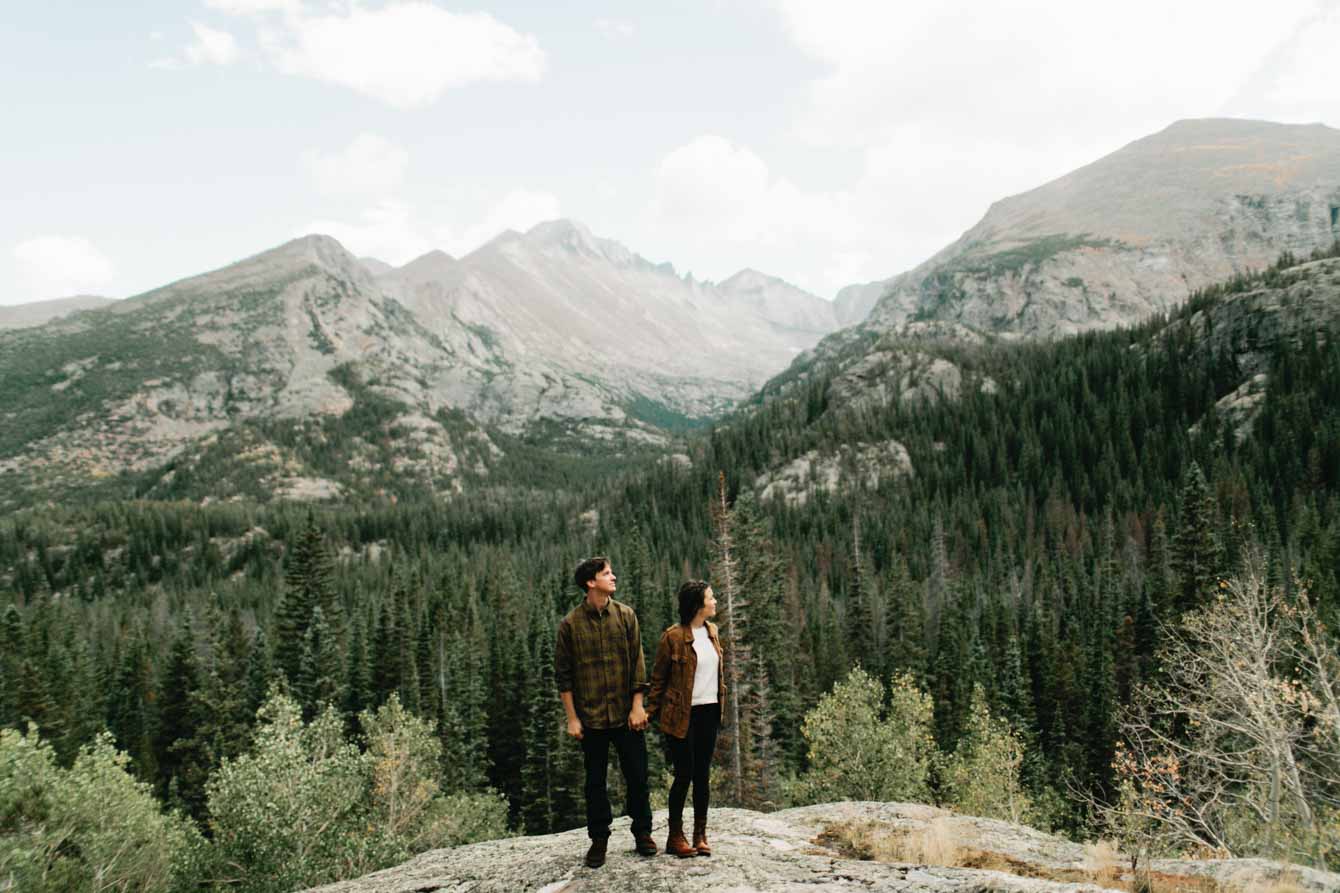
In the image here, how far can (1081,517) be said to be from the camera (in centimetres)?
14875

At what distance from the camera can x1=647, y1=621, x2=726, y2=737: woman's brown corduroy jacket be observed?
31.6 ft

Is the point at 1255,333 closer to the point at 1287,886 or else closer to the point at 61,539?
the point at 1287,886

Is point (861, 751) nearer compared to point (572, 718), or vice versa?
point (572, 718)

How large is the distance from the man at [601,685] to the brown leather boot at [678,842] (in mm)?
723

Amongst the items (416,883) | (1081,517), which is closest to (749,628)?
(416,883)

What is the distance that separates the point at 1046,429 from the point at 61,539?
27954 cm

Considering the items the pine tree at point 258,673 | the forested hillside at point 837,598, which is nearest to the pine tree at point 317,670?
the forested hillside at point 837,598

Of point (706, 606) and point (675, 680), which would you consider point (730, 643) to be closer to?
point (675, 680)

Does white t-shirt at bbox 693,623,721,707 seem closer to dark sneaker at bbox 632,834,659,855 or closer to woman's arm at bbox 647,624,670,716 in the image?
woman's arm at bbox 647,624,670,716

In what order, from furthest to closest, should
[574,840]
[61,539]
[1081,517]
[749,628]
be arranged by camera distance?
1. [61,539]
2. [1081,517]
3. [749,628]
4. [574,840]

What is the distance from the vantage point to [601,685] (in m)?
9.66

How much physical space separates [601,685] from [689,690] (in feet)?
4.08

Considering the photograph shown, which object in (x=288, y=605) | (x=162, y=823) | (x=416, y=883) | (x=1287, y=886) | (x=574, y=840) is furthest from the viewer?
(x=288, y=605)

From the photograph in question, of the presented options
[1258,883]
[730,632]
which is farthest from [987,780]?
[1258,883]
